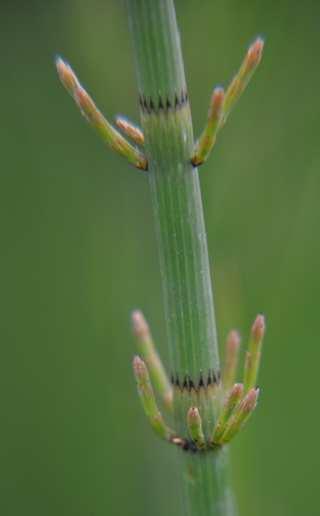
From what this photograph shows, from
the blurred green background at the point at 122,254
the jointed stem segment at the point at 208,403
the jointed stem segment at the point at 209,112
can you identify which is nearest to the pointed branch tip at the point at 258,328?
the jointed stem segment at the point at 208,403

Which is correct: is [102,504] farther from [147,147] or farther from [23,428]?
[147,147]

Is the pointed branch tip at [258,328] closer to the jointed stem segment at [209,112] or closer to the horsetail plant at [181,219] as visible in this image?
the horsetail plant at [181,219]

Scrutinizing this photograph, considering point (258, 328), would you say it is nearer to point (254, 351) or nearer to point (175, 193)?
point (254, 351)

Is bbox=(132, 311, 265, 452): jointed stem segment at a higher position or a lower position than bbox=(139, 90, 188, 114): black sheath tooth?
lower

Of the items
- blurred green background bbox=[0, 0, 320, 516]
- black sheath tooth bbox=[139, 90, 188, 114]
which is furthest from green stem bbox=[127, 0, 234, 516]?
blurred green background bbox=[0, 0, 320, 516]

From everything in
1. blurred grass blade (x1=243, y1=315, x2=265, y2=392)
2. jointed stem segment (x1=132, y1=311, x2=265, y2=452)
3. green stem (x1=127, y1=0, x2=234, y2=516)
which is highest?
green stem (x1=127, y1=0, x2=234, y2=516)

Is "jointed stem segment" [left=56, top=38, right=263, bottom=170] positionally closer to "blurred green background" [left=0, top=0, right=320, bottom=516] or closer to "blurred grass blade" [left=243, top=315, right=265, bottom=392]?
"blurred grass blade" [left=243, top=315, right=265, bottom=392]
